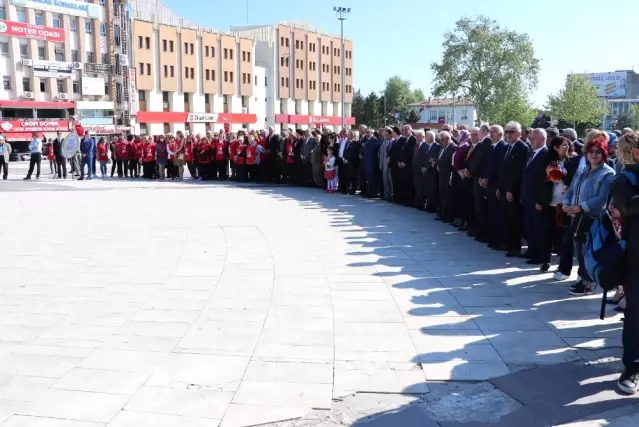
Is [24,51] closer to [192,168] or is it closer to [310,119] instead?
[192,168]

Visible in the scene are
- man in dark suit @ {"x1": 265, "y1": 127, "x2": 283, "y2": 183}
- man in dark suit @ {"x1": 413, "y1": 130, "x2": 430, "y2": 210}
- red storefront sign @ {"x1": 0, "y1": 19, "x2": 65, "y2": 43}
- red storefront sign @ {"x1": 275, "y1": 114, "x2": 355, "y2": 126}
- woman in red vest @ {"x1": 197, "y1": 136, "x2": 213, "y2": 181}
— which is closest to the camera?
man in dark suit @ {"x1": 413, "y1": 130, "x2": 430, "y2": 210}

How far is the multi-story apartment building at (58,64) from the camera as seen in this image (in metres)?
53.8

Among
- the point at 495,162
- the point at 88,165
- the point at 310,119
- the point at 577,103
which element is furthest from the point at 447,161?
the point at 310,119

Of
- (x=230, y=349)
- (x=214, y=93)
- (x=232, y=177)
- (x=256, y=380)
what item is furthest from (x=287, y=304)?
(x=214, y=93)

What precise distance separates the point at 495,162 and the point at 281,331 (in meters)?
5.33

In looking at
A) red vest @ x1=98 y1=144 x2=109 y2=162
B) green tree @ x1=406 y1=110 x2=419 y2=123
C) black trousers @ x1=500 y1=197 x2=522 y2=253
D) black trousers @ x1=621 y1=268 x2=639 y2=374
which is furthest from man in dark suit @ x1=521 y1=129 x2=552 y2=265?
green tree @ x1=406 y1=110 x2=419 y2=123

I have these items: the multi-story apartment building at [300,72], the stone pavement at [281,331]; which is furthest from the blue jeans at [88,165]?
the multi-story apartment building at [300,72]

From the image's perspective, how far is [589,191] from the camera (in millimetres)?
6598

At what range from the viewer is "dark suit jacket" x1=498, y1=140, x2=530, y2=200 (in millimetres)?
9016

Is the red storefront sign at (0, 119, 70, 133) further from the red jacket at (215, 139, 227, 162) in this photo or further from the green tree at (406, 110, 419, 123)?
the green tree at (406, 110, 419, 123)

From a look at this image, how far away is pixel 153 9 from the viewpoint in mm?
71938

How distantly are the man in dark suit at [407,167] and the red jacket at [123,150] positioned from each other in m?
13.9

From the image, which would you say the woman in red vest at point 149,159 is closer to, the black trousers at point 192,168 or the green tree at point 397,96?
the black trousers at point 192,168

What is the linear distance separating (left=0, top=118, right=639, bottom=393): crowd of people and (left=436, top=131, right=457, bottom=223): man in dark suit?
0.02 metres
